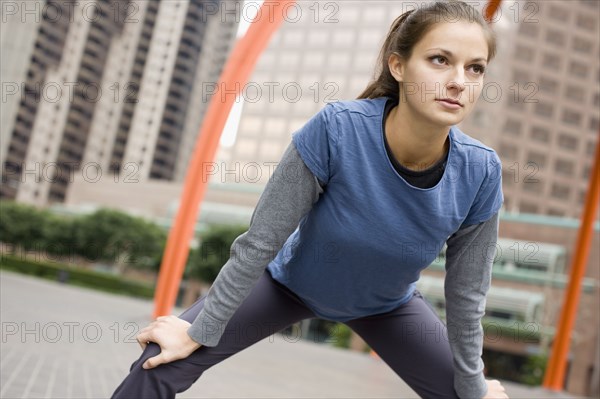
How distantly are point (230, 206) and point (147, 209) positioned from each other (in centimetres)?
Result: 824

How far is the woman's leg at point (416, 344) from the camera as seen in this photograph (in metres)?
2.00

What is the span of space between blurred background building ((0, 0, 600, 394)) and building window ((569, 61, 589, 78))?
0.42 ft

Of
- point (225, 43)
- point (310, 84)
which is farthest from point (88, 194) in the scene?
point (225, 43)

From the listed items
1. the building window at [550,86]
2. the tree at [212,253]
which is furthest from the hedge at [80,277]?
the building window at [550,86]

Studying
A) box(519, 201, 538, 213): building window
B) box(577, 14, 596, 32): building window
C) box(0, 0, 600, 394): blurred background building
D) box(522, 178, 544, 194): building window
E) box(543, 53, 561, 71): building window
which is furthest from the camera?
box(577, 14, 596, 32): building window

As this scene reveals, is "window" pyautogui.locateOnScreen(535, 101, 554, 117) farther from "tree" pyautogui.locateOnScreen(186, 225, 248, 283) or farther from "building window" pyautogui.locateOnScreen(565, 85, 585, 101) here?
"tree" pyautogui.locateOnScreen(186, 225, 248, 283)

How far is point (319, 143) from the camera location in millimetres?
1711

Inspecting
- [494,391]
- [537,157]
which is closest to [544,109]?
[537,157]

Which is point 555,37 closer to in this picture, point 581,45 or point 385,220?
point 581,45

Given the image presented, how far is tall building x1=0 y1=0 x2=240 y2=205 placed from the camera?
78.1 metres

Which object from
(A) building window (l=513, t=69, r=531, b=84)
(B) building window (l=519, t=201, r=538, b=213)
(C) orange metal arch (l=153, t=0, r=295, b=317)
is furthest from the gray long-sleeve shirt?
(A) building window (l=513, t=69, r=531, b=84)

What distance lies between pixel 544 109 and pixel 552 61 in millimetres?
5283

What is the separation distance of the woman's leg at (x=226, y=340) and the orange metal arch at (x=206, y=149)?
7.64m

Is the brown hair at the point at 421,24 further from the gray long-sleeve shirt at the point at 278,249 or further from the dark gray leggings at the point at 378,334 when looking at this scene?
the dark gray leggings at the point at 378,334
